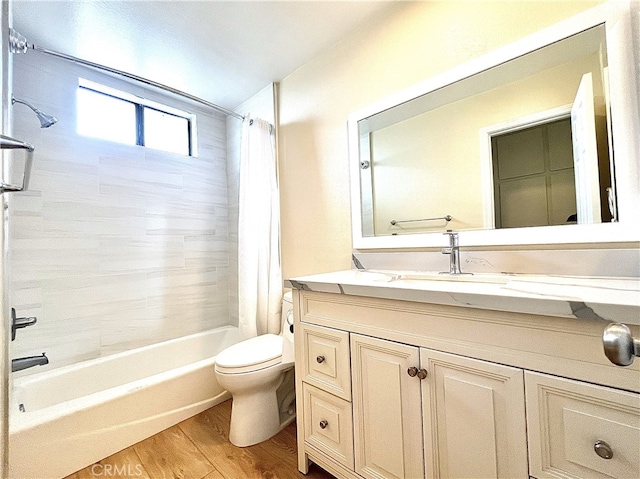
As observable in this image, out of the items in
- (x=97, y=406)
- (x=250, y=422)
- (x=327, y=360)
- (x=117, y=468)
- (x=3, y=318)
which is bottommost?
(x=117, y=468)

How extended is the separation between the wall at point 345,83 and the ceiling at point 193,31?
0.14 metres

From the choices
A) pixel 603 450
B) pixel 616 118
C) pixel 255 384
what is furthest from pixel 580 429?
pixel 255 384

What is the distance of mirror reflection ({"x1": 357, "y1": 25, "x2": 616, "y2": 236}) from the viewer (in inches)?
40.4

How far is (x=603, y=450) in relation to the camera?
0.64 meters

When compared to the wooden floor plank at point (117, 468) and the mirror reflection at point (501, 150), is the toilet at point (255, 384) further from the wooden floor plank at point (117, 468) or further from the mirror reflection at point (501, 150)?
the mirror reflection at point (501, 150)

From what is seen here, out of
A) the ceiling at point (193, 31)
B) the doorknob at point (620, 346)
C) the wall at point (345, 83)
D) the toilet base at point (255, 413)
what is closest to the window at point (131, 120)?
the ceiling at point (193, 31)

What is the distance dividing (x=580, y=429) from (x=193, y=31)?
2377 mm

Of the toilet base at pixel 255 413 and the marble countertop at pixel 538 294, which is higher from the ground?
the marble countertop at pixel 538 294

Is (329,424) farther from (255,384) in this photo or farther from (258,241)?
(258,241)

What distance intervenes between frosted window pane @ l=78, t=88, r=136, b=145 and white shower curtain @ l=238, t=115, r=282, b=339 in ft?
3.09

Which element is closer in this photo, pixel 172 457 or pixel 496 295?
pixel 496 295

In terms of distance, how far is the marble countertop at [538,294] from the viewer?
63 cm

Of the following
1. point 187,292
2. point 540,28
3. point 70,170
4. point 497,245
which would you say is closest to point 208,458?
point 187,292

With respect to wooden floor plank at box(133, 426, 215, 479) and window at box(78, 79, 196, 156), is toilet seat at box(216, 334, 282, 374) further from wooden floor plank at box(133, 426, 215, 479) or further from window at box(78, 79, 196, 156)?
window at box(78, 79, 196, 156)
